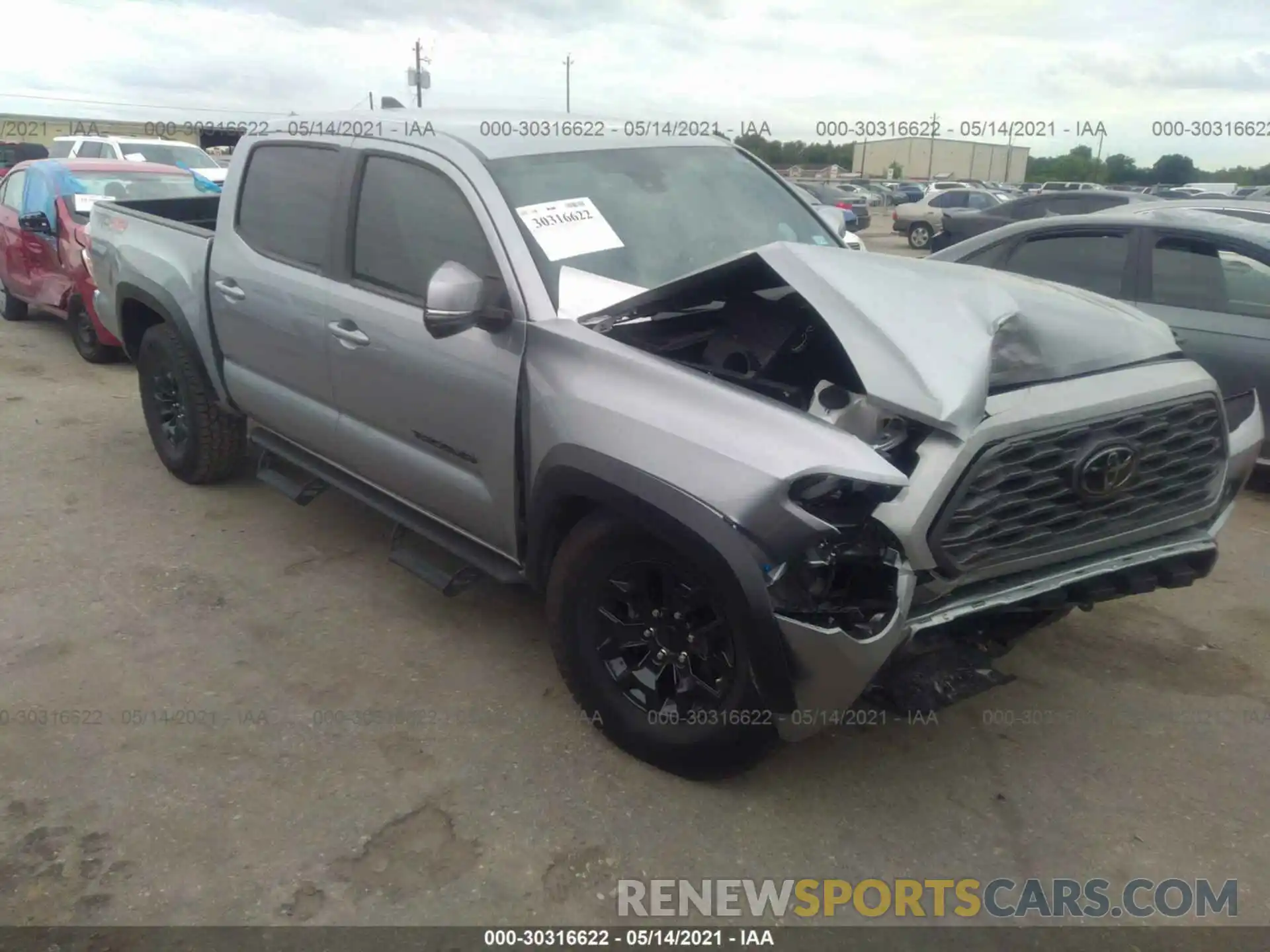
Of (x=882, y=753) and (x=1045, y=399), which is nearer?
(x=1045, y=399)

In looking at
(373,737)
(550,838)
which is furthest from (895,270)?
(373,737)

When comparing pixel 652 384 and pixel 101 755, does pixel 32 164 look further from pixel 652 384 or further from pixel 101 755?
pixel 652 384

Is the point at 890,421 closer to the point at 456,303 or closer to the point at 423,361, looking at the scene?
the point at 456,303

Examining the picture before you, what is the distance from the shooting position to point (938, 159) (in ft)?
263

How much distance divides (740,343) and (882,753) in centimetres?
140

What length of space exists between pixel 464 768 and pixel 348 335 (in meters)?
1.68

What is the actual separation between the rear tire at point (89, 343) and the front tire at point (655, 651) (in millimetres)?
6581

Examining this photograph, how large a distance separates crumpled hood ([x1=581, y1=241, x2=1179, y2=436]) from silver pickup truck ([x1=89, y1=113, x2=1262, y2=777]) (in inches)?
0.4

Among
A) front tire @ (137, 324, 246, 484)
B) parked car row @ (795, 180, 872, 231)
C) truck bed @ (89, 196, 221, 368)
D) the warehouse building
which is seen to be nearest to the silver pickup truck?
truck bed @ (89, 196, 221, 368)

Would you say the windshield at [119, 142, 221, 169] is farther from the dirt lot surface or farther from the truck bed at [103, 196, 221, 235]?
the dirt lot surface
